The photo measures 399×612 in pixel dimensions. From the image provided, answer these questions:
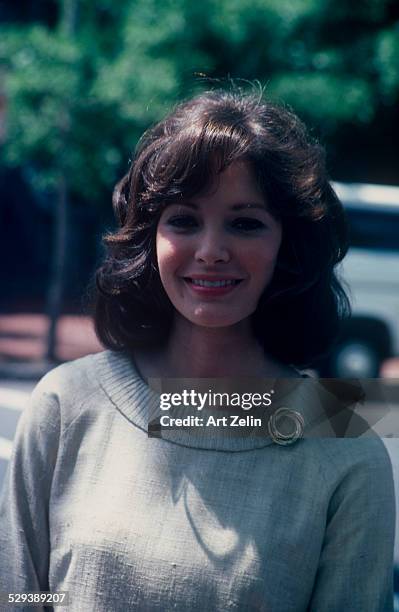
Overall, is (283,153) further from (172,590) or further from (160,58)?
(160,58)

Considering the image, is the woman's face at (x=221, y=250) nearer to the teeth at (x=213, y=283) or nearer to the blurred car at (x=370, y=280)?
the teeth at (x=213, y=283)

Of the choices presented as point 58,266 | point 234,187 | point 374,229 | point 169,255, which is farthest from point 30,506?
Result: point 58,266

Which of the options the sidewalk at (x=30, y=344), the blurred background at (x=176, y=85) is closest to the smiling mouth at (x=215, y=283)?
the sidewalk at (x=30, y=344)

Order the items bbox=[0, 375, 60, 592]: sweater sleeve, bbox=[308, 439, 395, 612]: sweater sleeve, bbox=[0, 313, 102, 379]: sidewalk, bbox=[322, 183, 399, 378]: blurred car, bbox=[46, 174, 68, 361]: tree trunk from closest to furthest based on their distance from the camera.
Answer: bbox=[308, 439, 395, 612]: sweater sleeve
bbox=[0, 375, 60, 592]: sweater sleeve
bbox=[322, 183, 399, 378]: blurred car
bbox=[0, 313, 102, 379]: sidewalk
bbox=[46, 174, 68, 361]: tree trunk

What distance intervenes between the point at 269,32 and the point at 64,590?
20.4ft

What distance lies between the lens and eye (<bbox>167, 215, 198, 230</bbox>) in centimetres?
125

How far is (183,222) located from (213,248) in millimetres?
74

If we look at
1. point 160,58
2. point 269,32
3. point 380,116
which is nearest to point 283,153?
point 160,58

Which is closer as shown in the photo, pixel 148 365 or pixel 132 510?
pixel 132 510

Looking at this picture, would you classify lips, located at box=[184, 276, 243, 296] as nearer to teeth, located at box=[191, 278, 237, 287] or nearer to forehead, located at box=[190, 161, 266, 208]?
teeth, located at box=[191, 278, 237, 287]

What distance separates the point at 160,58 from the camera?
6531 mm

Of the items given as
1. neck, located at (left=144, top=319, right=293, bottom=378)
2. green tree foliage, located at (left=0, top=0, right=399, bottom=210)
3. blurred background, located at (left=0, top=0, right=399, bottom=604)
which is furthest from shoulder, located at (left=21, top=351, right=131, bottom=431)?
green tree foliage, located at (left=0, top=0, right=399, bottom=210)

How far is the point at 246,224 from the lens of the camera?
4.04ft

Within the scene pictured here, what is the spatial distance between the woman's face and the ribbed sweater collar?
14cm
